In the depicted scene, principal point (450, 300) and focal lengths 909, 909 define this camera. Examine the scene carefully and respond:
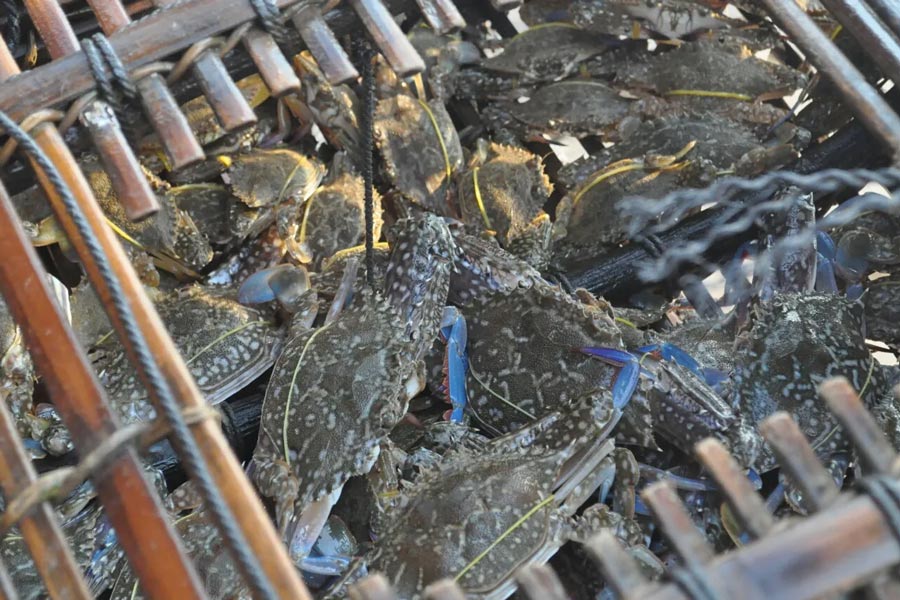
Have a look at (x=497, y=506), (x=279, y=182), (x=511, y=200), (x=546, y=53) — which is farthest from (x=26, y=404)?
(x=546, y=53)

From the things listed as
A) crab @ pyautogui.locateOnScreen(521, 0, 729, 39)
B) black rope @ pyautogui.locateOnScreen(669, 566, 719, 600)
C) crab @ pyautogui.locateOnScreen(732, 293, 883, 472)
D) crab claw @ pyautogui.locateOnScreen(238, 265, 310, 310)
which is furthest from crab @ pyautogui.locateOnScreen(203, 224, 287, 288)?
black rope @ pyautogui.locateOnScreen(669, 566, 719, 600)

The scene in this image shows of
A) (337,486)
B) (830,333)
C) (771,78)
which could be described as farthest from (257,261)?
(771,78)

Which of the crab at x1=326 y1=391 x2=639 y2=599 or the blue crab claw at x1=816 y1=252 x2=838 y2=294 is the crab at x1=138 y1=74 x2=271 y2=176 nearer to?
the crab at x1=326 y1=391 x2=639 y2=599

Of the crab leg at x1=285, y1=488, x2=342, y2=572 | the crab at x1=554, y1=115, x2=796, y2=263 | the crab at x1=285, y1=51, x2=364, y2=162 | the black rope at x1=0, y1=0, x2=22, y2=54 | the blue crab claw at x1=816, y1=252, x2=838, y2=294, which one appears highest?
the black rope at x1=0, y1=0, x2=22, y2=54

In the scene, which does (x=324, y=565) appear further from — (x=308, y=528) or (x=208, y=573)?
(x=208, y=573)

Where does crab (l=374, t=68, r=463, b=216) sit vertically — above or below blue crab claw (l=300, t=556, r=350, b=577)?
above

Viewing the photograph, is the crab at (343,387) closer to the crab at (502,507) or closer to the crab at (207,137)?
the crab at (502,507)

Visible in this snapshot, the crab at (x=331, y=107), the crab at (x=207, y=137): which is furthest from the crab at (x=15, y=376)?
the crab at (x=331, y=107)

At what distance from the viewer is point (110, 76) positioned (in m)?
1.60

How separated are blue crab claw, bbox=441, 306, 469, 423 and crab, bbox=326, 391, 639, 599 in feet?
0.74

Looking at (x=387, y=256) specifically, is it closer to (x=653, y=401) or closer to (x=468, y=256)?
(x=468, y=256)

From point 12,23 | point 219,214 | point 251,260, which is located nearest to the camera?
point 12,23

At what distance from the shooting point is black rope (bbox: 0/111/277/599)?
A: 113 cm

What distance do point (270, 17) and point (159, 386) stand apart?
767 mm
